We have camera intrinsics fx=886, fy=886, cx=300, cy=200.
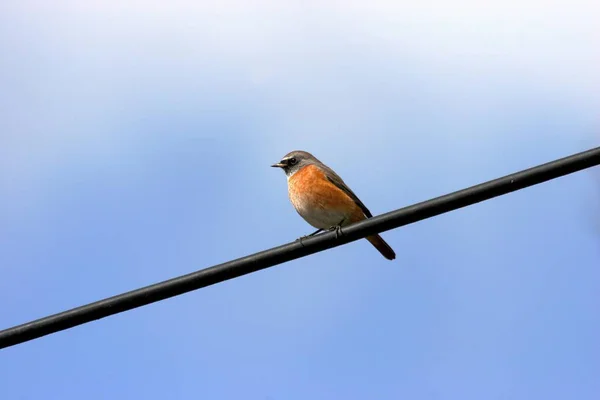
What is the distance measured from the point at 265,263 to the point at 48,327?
144 centimetres

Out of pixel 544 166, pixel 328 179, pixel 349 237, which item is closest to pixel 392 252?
pixel 328 179

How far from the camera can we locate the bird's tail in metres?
10.8

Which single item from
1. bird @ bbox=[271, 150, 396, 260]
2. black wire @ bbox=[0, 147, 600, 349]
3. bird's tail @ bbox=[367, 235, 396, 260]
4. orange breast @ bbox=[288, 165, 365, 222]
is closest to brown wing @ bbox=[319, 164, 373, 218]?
bird @ bbox=[271, 150, 396, 260]

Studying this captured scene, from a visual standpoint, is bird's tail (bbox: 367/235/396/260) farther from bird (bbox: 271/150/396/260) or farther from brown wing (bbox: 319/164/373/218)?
brown wing (bbox: 319/164/373/218)

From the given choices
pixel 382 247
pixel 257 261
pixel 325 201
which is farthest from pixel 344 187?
pixel 257 261

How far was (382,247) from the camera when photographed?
10836 millimetres

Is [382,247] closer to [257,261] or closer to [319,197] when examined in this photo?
[319,197]

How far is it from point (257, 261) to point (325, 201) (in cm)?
467

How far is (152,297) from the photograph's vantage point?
18.4 feet

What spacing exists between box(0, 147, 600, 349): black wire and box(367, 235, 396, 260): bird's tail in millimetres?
4885

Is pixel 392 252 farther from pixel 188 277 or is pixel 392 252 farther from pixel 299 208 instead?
pixel 188 277

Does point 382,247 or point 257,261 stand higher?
point 382,247

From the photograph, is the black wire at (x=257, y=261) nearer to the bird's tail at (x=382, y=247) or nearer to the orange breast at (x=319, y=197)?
the orange breast at (x=319, y=197)

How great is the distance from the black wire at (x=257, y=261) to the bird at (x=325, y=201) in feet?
14.0
